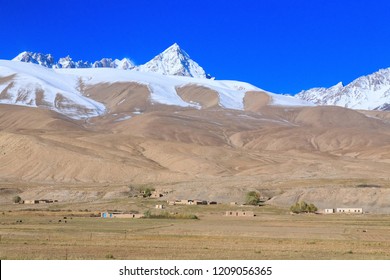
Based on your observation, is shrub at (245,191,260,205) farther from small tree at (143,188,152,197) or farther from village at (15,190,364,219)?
small tree at (143,188,152,197)

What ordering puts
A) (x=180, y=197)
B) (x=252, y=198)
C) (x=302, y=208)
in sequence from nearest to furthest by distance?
(x=302, y=208)
(x=252, y=198)
(x=180, y=197)

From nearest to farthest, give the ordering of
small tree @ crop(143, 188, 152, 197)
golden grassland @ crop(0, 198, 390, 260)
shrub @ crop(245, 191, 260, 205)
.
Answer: golden grassland @ crop(0, 198, 390, 260)
shrub @ crop(245, 191, 260, 205)
small tree @ crop(143, 188, 152, 197)

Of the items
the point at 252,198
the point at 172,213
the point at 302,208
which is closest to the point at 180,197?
the point at 252,198

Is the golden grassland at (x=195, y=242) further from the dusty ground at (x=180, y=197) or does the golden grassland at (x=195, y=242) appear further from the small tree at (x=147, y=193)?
the small tree at (x=147, y=193)

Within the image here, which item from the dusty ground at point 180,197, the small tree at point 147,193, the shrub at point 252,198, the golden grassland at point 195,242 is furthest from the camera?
the small tree at point 147,193

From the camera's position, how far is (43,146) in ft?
553

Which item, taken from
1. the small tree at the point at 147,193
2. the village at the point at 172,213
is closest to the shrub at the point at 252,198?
the village at the point at 172,213

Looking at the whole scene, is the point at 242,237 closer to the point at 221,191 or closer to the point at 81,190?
the point at 221,191

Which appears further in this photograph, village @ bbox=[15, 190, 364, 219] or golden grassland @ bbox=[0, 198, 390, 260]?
village @ bbox=[15, 190, 364, 219]

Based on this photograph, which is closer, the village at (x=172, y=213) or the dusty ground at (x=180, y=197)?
the dusty ground at (x=180, y=197)

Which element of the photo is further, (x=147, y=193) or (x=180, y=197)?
(x=147, y=193)

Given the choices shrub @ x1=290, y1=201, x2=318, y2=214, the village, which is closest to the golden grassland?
the village

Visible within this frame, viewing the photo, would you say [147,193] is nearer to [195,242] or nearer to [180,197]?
[180,197]

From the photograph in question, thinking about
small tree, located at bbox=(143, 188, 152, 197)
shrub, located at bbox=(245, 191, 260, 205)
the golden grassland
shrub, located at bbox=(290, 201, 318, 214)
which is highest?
small tree, located at bbox=(143, 188, 152, 197)
